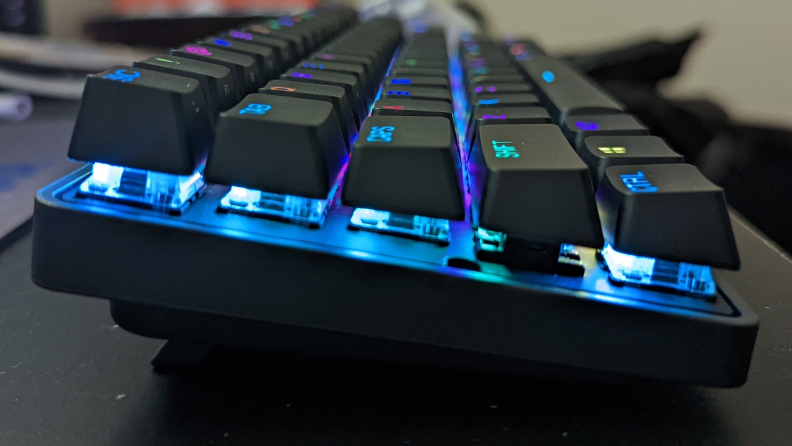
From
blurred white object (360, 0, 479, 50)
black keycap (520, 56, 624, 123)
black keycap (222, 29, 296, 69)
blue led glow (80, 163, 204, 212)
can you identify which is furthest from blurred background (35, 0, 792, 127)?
blue led glow (80, 163, 204, 212)

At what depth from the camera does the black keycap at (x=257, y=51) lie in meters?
0.36

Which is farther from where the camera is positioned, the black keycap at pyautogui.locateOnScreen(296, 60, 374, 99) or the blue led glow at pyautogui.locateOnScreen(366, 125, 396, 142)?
the black keycap at pyautogui.locateOnScreen(296, 60, 374, 99)

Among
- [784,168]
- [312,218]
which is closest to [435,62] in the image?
[312,218]

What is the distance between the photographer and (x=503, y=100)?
1.21 feet

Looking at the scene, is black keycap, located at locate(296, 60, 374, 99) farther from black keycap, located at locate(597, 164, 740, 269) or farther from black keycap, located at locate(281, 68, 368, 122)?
black keycap, located at locate(597, 164, 740, 269)

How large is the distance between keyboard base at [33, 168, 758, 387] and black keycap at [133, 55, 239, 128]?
7 centimetres

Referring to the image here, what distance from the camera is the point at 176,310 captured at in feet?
0.81

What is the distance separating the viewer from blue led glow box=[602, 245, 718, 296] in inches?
9.2

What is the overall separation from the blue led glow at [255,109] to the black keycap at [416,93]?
0.36ft

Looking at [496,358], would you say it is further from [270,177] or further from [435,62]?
[435,62]

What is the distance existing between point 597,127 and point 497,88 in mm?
106

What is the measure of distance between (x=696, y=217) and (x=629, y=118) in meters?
0.14

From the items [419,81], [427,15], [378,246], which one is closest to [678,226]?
[378,246]

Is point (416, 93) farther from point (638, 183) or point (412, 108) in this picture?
point (638, 183)
